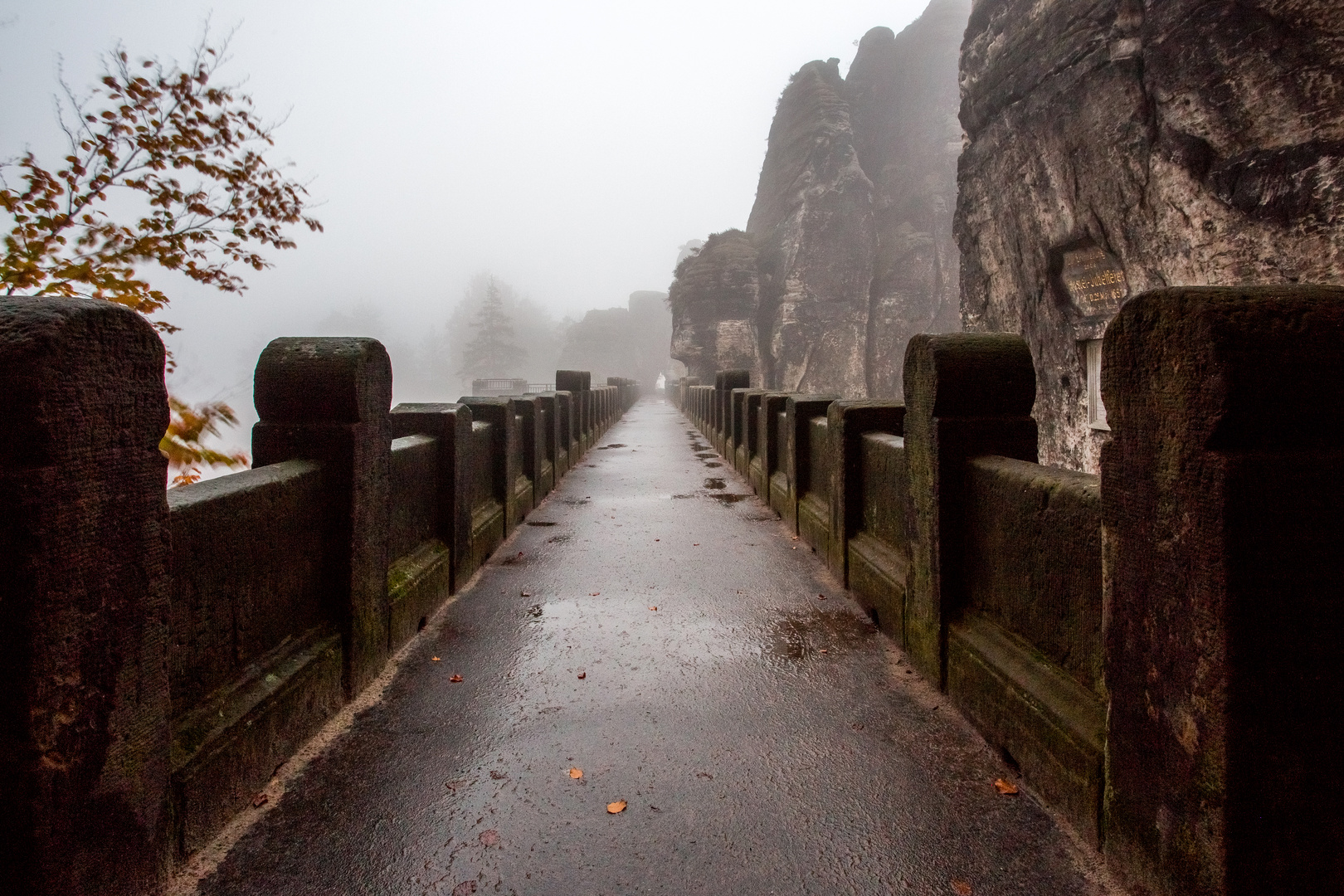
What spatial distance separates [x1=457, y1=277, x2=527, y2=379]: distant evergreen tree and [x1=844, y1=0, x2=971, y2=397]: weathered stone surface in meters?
45.9

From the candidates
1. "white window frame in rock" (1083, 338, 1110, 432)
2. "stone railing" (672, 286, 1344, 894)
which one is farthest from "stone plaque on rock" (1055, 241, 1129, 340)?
"stone railing" (672, 286, 1344, 894)

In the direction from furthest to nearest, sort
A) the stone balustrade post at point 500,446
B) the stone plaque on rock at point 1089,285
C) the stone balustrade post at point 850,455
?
1. the stone plaque on rock at point 1089,285
2. the stone balustrade post at point 500,446
3. the stone balustrade post at point 850,455

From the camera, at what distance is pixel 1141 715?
6.09 ft

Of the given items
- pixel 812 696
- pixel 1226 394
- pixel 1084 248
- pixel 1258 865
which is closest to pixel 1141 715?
pixel 1258 865

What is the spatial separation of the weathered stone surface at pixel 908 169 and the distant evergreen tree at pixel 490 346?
4591cm

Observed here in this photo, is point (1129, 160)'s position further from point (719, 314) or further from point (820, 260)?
point (719, 314)

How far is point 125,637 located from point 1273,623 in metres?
2.74

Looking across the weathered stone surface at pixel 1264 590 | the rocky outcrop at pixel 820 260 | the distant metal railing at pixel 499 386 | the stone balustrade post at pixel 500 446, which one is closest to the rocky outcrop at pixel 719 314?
the rocky outcrop at pixel 820 260

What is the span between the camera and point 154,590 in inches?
75.1

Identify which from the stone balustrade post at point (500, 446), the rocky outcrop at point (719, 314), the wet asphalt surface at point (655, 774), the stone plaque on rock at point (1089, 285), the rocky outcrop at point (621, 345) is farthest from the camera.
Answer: the rocky outcrop at point (621, 345)

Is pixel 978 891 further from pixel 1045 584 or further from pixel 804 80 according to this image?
pixel 804 80

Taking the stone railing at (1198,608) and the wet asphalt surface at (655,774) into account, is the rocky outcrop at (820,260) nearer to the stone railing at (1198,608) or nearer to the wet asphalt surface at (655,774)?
the wet asphalt surface at (655,774)

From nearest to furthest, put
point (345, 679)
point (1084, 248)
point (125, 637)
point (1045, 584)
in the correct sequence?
point (125, 637) → point (1045, 584) → point (345, 679) → point (1084, 248)

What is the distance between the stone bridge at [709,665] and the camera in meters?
1.59
